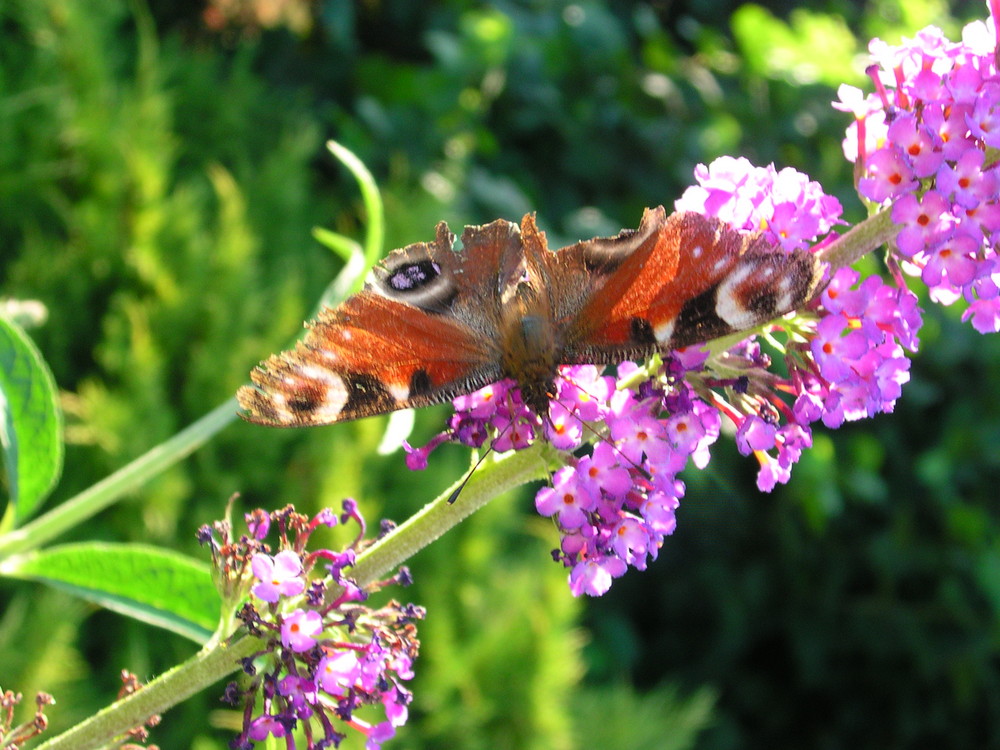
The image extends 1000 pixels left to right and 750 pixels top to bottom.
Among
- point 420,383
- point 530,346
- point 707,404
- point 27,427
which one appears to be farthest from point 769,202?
point 27,427

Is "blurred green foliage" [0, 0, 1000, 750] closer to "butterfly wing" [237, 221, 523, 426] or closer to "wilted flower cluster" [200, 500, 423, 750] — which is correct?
"butterfly wing" [237, 221, 523, 426]

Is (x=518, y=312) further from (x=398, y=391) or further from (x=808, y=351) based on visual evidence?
(x=808, y=351)

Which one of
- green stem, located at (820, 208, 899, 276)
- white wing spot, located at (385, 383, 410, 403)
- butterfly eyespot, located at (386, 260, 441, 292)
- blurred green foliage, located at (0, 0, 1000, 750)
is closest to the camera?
green stem, located at (820, 208, 899, 276)

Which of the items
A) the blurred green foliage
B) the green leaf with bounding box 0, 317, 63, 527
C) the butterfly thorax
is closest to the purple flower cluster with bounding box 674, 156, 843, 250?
the butterfly thorax

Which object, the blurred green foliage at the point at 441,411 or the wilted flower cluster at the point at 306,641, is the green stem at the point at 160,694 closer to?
the wilted flower cluster at the point at 306,641

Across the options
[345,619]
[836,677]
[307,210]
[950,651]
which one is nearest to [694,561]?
[836,677]

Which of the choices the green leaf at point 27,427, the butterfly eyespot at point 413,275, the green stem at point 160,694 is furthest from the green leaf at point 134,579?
the butterfly eyespot at point 413,275
